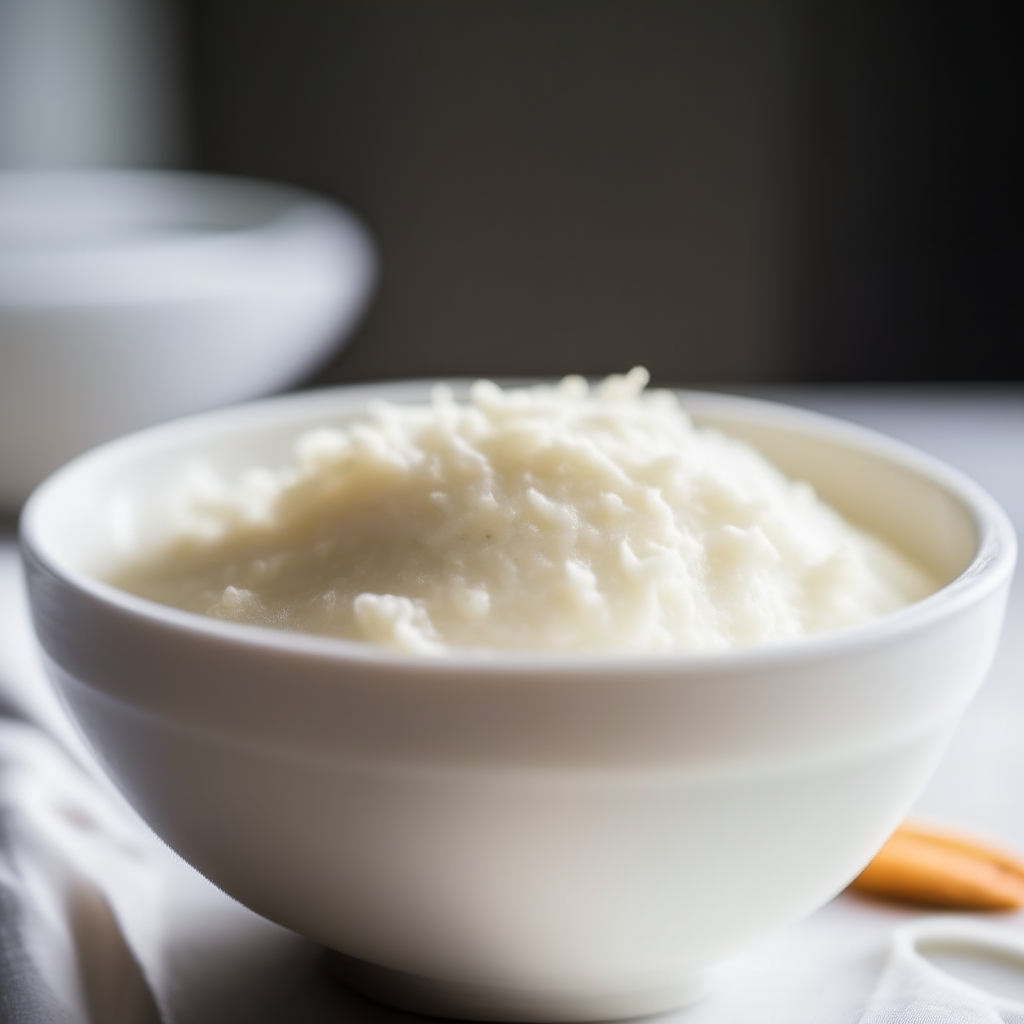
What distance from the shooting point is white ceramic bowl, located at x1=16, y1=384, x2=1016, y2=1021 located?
613 millimetres

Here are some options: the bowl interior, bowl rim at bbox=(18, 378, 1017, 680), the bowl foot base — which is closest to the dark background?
the bowl interior

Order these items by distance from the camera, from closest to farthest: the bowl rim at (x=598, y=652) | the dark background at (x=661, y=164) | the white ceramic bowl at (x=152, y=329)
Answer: the bowl rim at (x=598, y=652) < the white ceramic bowl at (x=152, y=329) < the dark background at (x=661, y=164)

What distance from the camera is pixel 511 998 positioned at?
72 cm

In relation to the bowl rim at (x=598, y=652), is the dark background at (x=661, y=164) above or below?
below

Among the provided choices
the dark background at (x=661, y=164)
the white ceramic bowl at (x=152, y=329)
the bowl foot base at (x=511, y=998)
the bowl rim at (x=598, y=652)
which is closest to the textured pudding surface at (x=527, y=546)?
the bowl rim at (x=598, y=652)

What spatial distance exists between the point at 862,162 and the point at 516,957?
3.15 m

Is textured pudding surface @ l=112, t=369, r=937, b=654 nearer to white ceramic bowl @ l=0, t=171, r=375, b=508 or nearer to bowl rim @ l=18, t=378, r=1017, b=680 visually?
bowl rim @ l=18, t=378, r=1017, b=680

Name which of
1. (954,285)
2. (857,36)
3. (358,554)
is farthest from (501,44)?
(358,554)

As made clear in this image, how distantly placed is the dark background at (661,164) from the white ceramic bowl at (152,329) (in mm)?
1779

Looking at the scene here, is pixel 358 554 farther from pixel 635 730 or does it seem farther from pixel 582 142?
pixel 582 142

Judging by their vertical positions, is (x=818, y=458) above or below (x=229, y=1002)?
above

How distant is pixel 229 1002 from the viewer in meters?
0.79

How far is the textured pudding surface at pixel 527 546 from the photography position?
0.73 m

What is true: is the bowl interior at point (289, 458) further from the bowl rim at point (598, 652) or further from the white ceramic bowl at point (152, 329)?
the white ceramic bowl at point (152, 329)
